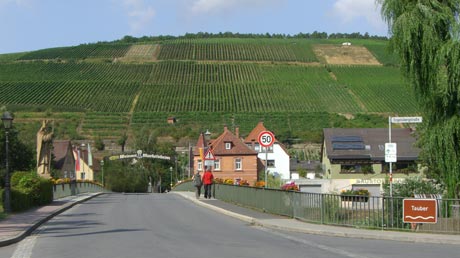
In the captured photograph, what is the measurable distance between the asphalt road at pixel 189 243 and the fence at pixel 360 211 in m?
1.87

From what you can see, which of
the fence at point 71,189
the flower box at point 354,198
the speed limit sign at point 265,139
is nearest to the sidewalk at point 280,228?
the flower box at point 354,198

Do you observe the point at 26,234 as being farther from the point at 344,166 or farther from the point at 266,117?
the point at 266,117

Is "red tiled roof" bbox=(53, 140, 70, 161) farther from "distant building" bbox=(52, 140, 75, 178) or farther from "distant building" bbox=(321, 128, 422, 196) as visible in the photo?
"distant building" bbox=(321, 128, 422, 196)

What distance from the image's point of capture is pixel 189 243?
17016mm

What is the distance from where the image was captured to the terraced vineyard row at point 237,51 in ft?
461

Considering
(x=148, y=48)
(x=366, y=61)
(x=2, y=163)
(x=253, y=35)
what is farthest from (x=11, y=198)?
(x=253, y=35)

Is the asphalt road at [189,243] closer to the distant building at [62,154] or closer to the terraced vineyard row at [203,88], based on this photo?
the distant building at [62,154]

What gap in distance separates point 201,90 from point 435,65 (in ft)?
323

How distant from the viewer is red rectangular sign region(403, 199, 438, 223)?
19.8 m

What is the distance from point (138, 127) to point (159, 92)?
43.3 feet

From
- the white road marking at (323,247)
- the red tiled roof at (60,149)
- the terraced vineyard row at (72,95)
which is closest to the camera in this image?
the white road marking at (323,247)

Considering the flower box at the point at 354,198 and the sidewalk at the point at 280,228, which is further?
the flower box at the point at 354,198

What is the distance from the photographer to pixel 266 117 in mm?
103625

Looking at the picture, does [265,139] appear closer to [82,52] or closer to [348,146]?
[348,146]
